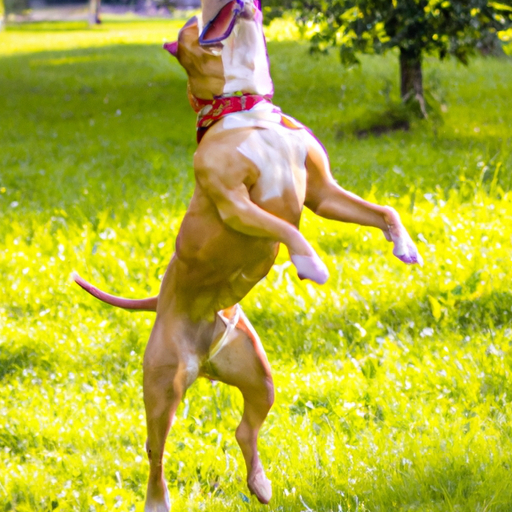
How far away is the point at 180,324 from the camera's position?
230 cm

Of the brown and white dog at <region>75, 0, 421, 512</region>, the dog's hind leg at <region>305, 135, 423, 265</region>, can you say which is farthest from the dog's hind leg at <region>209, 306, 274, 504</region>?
the dog's hind leg at <region>305, 135, 423, 265</region>

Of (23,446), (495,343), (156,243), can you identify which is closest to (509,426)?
(495,343)

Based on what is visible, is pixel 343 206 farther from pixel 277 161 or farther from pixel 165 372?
pixel 165 372

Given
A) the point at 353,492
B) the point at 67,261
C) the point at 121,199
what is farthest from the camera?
the point at 121,199

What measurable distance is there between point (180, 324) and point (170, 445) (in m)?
1.36

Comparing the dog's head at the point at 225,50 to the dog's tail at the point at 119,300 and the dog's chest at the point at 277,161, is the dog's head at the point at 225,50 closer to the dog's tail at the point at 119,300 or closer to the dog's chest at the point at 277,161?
the dog's chest at the point at 277,161

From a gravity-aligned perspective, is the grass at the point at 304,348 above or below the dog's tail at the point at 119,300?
below

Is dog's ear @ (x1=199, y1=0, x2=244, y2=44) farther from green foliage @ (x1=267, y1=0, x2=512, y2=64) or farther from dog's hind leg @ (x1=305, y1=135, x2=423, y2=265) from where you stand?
green foliage @ (x1=267, y1=0, x2=512, y2=64)

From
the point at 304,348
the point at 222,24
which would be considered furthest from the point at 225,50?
the point at 304,348

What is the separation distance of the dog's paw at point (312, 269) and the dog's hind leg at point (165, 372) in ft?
1.77

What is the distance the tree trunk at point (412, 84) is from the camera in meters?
9.52

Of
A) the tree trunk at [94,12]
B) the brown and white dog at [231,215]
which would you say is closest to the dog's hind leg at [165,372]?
the brown and white dog at [231,215]

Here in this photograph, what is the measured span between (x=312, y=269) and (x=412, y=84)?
27.6 ft

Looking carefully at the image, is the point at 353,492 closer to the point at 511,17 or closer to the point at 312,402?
the point at 312,402
